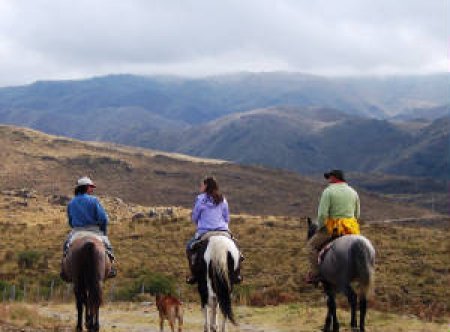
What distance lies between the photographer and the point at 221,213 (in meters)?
13.0

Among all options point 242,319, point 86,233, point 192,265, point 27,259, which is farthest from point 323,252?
point 27,259

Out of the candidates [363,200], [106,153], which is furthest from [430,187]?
[106,153]

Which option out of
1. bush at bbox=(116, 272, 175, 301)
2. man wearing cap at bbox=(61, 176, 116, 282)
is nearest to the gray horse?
man wearing cap at bbox=(61, 176, 116, 282)

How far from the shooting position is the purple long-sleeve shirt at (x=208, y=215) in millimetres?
12859

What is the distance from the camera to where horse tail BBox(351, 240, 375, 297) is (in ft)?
41.0

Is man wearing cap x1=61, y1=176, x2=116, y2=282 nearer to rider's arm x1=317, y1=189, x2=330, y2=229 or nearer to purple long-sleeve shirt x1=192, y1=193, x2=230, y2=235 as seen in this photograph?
purple long-sleeve shirt x1=192, y1=193, x2=230, y2=235

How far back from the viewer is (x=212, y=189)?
12.9 m

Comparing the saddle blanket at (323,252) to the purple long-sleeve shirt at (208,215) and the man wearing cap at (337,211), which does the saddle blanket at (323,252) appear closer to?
the man wearing cap at (337,211)

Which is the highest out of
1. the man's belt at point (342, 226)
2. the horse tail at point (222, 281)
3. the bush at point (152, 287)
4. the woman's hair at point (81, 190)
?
the woman's hair at point (81, 190)

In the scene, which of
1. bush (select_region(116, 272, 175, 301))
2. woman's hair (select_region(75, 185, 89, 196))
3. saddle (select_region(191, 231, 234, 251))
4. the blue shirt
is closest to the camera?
saddle (select_region(191, 231, 234, 251))

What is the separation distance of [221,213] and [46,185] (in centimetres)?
9450

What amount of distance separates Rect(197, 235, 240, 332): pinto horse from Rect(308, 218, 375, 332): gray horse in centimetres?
201

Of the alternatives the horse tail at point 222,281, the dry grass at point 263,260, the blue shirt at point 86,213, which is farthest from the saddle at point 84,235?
the dry grass at point 263,260

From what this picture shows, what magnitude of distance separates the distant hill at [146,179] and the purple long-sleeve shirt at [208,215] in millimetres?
87888
